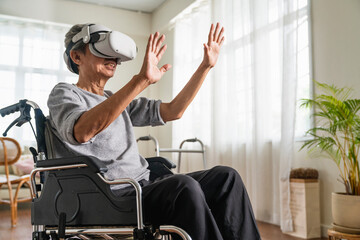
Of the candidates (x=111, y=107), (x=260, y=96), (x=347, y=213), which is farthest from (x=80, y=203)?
(x=260, y=96)

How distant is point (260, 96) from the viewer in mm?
3861

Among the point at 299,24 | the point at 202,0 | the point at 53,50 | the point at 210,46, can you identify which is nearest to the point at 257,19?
the point at 299,24

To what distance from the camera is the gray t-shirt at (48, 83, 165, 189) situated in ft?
4.32

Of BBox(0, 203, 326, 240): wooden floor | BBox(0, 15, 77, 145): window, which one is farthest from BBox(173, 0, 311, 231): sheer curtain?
BBox(0, 15, 77, 145): window

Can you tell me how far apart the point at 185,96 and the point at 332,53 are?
1.96 meters

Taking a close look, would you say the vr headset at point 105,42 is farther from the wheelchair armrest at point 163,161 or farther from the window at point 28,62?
the window at point 28,62

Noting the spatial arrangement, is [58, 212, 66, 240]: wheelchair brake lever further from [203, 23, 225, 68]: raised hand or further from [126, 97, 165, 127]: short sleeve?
[203, 23, 225, 68]: raised hand

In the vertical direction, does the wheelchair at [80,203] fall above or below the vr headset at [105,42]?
below

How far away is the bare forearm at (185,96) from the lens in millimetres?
1657

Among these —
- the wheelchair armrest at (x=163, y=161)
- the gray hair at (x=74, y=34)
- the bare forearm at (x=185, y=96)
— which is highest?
the gray hair at (x=74, y=34)

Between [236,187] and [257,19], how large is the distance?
300 centimetres

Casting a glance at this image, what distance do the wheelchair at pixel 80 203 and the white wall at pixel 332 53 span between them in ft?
7.44

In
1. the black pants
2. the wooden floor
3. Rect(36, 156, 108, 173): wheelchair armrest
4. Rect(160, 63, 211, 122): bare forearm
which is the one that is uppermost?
Rect(160, 63, 211, 122): bare forearm

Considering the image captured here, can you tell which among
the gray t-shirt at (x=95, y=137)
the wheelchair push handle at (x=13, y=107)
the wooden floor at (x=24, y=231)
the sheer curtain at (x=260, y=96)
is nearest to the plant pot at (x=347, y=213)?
the wooden floor at (x=24, y=231)
